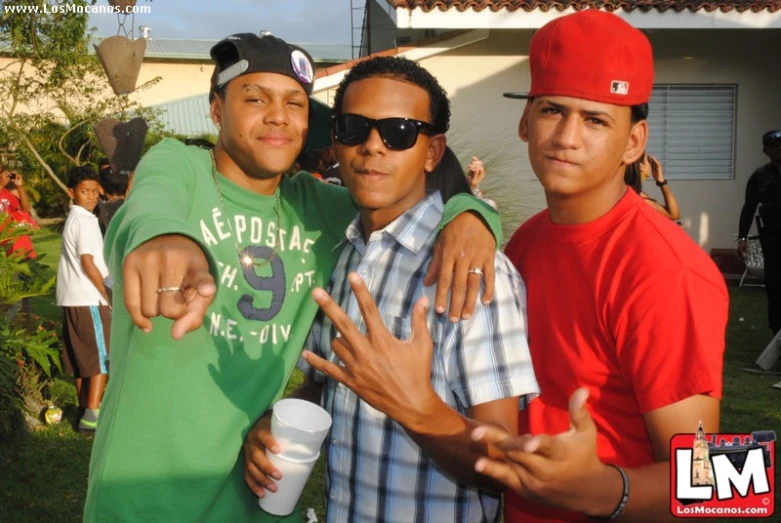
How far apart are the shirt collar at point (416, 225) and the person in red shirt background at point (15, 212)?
382 cm

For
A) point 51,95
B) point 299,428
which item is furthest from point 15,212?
point 51,95

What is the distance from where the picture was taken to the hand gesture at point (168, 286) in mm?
1548

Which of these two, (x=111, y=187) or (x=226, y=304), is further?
(x=111, y=187)

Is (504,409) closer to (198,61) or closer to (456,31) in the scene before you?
(456,31)

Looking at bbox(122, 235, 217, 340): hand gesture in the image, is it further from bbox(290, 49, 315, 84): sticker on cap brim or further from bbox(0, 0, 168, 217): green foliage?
bbox(0, 0, 168, 217): green foliage

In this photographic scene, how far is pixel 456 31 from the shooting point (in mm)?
12156

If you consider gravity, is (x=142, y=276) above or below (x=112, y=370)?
above

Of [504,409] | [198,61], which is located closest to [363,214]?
[504,409]

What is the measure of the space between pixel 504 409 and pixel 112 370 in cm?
112

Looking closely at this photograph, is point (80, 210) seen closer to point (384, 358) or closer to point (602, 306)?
point (384, 358)

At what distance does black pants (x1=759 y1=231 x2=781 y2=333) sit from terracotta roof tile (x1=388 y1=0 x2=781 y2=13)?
4.38 metres

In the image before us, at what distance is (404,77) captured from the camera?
2.35 meters

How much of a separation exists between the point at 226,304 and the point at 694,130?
1222cm

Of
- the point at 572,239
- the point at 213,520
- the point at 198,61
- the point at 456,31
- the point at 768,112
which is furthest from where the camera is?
the point at 198,61
